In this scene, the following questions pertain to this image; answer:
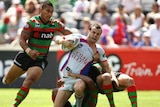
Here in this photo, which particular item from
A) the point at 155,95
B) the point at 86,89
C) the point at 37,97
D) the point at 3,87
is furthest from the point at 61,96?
the point at 3,87

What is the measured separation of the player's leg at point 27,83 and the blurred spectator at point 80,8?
31.6 feet

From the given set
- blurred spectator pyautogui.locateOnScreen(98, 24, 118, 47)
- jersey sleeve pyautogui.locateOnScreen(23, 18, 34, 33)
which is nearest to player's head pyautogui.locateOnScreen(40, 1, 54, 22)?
jersey sleeve pyautogui.locateOnScreen(23, 18, 34, 33)

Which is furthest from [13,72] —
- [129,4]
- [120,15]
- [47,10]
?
[129,4]

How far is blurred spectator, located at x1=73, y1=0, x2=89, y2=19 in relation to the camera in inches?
833

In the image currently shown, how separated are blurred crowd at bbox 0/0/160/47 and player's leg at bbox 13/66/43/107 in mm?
6848

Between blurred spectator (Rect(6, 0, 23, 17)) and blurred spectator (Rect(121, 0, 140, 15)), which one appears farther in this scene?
blurred spectator (Rect(121, 0, 140, 15))

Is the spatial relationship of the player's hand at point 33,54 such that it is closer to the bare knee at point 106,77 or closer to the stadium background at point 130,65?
the bare knee at point 106,77

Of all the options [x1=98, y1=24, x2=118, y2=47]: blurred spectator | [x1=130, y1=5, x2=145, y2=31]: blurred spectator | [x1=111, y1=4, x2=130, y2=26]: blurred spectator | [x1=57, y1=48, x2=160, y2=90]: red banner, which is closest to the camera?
[x1=57, y1=48, x2=160, y2=90]: red banner

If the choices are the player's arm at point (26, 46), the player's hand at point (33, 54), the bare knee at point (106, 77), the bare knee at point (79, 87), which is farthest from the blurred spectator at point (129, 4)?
the bare knee at point (79, 87)

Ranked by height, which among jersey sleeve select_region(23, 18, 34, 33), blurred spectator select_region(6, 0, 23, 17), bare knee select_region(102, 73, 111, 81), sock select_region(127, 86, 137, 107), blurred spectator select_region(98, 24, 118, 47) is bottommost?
blurred spectator select_region(98, 24, 118, 47)

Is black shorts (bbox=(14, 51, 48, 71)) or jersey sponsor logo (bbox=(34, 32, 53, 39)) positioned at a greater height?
jersey sponsor logo (bbox=(34, 32, 53, 39))

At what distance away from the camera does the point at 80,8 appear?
21203mm

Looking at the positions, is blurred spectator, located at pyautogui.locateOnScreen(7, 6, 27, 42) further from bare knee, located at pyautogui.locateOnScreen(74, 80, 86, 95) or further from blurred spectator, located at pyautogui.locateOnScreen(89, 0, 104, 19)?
bare knee, located at pyautogui.locateOnScreen(74, 80, 86, 95)

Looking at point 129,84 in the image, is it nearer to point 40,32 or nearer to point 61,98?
point 61,98
